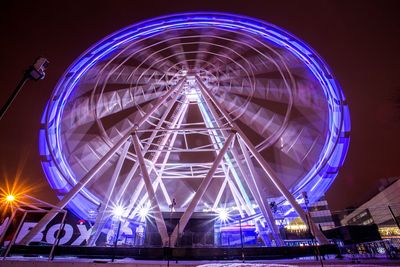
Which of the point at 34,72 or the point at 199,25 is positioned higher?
the point at 199,25

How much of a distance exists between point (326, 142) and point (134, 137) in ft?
40.1

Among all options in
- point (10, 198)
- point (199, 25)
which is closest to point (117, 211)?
point (10, 198)

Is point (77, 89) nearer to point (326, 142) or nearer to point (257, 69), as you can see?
point (257, 69)

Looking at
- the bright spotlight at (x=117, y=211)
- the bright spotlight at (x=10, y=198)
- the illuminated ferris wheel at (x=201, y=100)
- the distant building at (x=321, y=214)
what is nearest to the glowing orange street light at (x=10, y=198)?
the bright spotlight at (x=10, y=198)

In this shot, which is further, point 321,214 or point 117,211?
point 321,214

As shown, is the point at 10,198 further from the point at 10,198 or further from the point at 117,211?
the point at 117,211

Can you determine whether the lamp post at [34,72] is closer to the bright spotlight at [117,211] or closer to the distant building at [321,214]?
the bright spotlight at [117,211]

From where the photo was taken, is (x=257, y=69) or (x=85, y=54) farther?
(x=257, y=69)

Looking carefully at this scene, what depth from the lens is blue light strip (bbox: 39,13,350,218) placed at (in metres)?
12.7

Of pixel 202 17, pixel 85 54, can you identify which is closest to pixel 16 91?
pixel 85 54

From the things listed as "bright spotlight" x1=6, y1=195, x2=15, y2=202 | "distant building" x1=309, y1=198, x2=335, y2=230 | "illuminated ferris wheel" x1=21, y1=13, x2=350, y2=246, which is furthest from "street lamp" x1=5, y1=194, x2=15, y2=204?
"distant building" x1=309, y1=198, x2=335, y2=230

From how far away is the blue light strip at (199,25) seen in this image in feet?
41.5

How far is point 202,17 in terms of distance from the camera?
12797mm

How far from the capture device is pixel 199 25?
44.4ft
